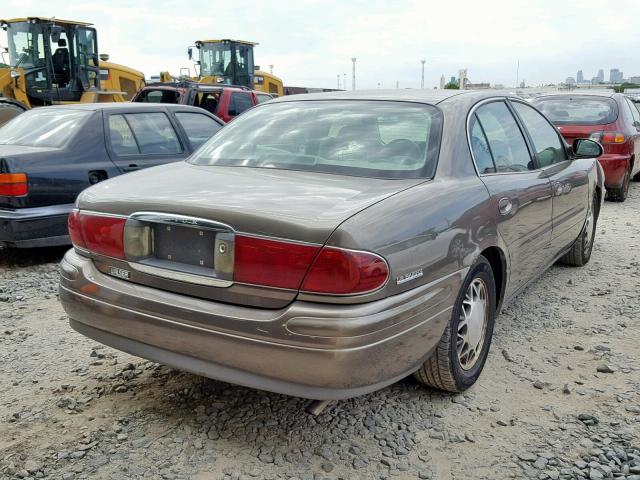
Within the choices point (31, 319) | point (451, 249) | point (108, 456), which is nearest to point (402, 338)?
point (451, 249)

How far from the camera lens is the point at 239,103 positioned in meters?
13.5

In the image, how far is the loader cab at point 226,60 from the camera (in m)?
19.8

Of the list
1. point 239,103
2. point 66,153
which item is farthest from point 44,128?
point 239,103

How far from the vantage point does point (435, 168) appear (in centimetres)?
297

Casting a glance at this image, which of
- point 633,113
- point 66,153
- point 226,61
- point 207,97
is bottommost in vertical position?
point 66,153

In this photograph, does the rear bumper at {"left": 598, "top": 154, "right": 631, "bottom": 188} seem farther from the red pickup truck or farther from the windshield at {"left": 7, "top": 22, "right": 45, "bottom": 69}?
the windshield at {"left": 7, "top": 22, "right": 45, "bottom": 69}

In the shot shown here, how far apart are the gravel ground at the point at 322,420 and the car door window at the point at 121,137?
237 centimetres

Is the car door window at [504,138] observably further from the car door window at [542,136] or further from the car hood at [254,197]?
the car hood at [254,197]

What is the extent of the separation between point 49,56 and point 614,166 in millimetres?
11568

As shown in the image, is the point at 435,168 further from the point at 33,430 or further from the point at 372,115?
the point at 33,430

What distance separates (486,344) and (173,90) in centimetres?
1132

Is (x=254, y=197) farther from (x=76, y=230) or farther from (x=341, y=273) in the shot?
(x=76, y=230)

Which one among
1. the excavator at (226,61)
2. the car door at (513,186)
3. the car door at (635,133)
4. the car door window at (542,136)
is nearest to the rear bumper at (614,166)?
the car door at (635,133)

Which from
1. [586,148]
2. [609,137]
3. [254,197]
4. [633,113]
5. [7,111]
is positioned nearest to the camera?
[254,197]
